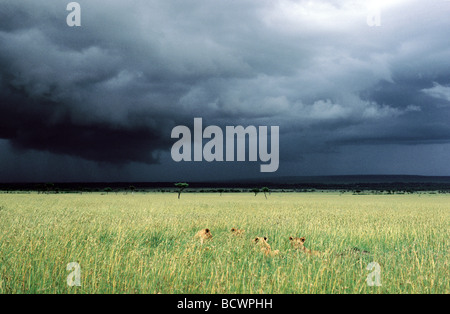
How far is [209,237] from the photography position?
11.8 m

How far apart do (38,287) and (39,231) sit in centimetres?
519

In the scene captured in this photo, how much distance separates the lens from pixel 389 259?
9336mm

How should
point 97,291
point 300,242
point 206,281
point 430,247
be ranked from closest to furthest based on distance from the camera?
point 97,291 < point 206,281 < point 300,242 < point 430,247

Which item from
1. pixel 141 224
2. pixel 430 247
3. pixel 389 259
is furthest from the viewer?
pixel 141 224

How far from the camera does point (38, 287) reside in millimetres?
6754

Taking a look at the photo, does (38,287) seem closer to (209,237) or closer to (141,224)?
(209,237)

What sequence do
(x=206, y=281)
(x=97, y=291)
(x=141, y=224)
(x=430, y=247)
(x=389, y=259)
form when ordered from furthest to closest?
1. (x=141, y=224)
2. (x=430, y=247)
3. (x=389, y=259)
4. (x=206, y=281)
5. (x=97, y=291)
